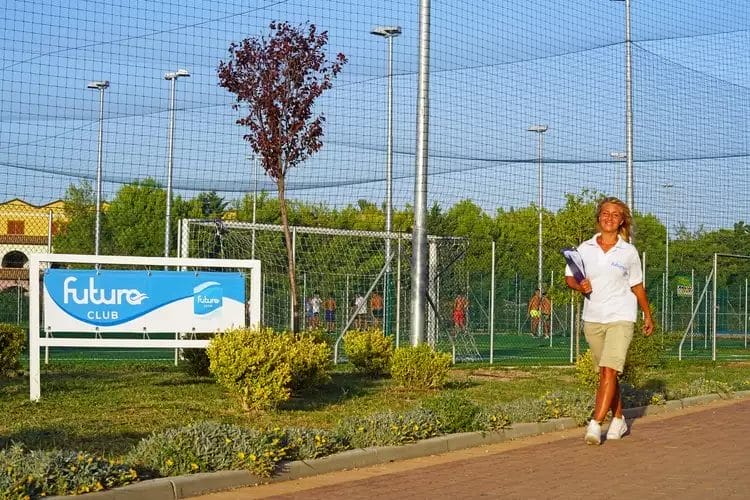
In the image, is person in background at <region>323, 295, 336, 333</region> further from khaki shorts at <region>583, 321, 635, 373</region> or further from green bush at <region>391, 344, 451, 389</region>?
khaki shorts at <region>583, 321, 635, 373</region>

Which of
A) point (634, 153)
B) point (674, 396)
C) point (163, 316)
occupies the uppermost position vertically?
point (634, 153)

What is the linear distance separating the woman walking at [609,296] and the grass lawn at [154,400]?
270 centimetres

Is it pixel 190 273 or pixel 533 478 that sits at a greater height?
pixel 190 273

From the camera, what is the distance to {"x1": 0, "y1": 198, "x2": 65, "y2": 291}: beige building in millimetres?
19328

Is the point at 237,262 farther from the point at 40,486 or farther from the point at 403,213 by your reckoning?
the point at 403,213

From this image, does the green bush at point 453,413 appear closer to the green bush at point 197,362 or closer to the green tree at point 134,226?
the green bush at point 197,362

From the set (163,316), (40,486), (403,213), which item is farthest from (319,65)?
(403,213)

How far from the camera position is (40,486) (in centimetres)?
753

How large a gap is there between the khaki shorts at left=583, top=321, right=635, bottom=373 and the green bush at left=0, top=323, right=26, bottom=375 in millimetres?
7648

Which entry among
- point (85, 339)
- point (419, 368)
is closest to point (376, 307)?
point (419, 368)

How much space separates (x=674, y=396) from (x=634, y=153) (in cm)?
767

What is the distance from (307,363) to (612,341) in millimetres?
3991

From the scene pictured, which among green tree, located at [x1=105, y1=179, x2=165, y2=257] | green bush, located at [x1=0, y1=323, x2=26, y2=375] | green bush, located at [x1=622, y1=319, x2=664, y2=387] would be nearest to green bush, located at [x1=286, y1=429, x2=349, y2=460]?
green bush, located at [x1=0, y1=323, x2=26, y2=375]

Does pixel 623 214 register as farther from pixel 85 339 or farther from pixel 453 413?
pixel 85 339
